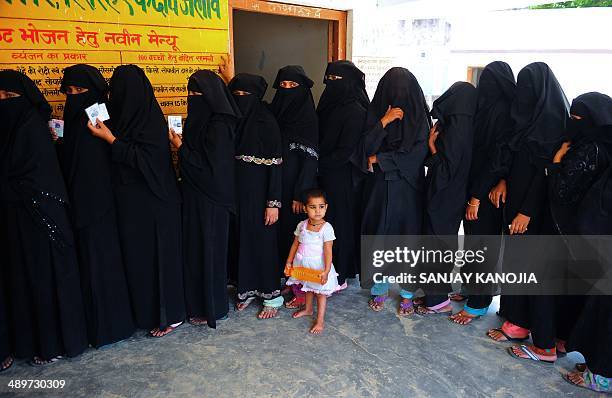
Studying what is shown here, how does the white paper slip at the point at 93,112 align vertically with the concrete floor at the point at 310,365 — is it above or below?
above

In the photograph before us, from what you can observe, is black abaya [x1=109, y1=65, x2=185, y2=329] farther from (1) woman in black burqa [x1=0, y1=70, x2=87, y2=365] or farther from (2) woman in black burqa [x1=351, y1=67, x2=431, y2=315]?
(2) woman in black burqa [x1=351, y1=67, x2=431, y2=315]

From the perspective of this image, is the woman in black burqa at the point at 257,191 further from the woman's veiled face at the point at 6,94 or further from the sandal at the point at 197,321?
the woman's veiled face at the point at 6,94

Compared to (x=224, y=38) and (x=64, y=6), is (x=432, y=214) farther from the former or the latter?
(x=64, y=6)

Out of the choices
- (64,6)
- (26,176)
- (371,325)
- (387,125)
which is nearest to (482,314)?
(371,325)

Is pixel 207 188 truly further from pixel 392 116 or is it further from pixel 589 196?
pixel 589 196

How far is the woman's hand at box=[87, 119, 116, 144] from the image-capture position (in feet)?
7.69

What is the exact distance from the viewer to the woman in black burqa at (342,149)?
2.99 meters

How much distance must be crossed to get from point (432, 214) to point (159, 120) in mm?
1749

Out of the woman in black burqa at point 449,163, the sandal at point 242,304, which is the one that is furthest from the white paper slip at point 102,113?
the woman in black burqa at point 449,163

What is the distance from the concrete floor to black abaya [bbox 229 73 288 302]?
1.25ft

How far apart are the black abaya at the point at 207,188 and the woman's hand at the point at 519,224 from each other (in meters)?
1.64

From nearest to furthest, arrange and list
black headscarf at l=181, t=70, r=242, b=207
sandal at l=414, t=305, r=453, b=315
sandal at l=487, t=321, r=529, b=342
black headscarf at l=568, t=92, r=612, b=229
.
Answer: black headscarf at l=568, t=92, r=612, b=229
black headscarf at l=181, t=70, r=242, b=207
sandal at l=487, t=321, r=529, b=342
sandal at l=414, t=305, r=453, b=315

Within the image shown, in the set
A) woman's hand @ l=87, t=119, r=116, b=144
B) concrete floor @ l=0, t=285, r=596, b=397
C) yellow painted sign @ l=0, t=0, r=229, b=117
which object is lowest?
concrete floor @ l=0, t=285, r=596, b=397

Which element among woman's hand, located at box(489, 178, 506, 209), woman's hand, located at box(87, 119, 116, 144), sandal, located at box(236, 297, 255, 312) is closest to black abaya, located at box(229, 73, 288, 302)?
sandal, located at box(236, 297, 255, 312)
